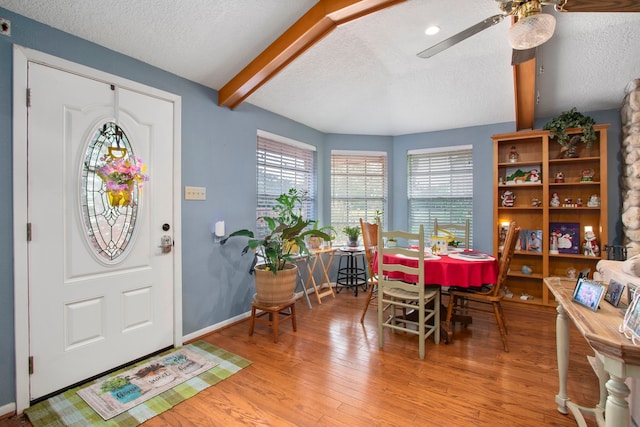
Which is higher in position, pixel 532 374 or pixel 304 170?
pixel 304 170

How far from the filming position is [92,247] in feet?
7.29

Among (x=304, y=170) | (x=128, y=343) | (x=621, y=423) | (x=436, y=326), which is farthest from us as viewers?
(x=304, y=170)

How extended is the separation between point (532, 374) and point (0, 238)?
3684mm

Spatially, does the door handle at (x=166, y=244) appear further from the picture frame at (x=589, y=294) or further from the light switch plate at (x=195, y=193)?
the picture frame at (x=589, y=294)

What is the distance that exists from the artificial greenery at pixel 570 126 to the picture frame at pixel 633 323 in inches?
128

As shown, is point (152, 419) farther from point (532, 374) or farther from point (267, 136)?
point (267, 136)

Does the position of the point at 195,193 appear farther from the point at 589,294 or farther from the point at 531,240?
the point at 531,240

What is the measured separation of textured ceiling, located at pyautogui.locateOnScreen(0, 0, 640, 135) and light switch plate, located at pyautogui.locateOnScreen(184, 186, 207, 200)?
103 centimetres

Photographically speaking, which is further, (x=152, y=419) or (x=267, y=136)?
(x=267, y=136)

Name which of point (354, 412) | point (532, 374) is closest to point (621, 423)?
point (354, 412)

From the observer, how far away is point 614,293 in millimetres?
1375

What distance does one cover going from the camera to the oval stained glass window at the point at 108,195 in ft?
7.25

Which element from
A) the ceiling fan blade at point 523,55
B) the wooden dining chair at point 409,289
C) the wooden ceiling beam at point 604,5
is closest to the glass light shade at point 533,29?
the wooden ceiling beam at point 604,5

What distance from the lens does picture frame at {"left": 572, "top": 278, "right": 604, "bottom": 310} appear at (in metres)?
1.32
